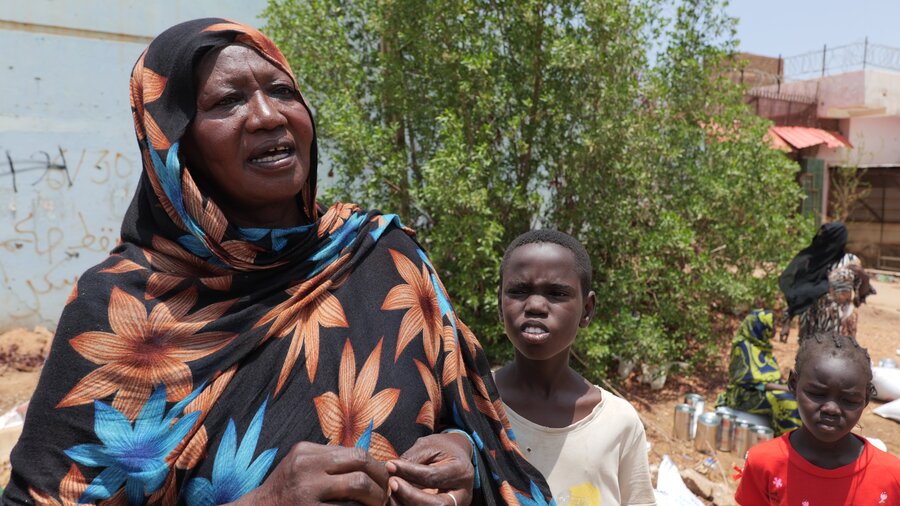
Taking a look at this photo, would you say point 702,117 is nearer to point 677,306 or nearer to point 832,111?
point 677,306

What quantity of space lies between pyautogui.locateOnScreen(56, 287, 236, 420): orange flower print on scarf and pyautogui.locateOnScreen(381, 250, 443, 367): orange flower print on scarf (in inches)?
14.8

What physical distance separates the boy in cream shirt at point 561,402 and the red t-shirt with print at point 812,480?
2.20 ft

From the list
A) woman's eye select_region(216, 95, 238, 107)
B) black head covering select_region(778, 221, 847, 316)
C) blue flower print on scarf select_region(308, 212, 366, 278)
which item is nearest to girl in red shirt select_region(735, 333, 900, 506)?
blue flower print on scarf select_region(308, 212, 366, 278)

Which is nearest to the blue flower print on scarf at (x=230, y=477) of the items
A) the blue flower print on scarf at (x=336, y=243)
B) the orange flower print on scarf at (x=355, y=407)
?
the orange flower print on scarf at (x=355, y=407)

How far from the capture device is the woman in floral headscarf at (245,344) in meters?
1.29

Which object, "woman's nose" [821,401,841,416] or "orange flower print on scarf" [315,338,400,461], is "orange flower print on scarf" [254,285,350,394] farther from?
"woman's nose" [821,401,841,416]

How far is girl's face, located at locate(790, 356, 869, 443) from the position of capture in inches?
90.7

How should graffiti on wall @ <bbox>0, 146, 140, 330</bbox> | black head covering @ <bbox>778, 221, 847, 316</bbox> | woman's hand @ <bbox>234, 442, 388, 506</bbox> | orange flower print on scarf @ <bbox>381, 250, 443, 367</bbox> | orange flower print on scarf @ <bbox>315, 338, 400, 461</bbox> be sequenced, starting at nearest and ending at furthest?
woman's hand @ <bbox>234, 442, 388, 506</bbox> → orange flower print on scarf @ <bbox>315, 338, 400, 461</bbox> → orange flower print on scarf @ <bbox>381, 250, 443, 367</bbox> → black head covering @ <bbox>778, 221, 847, 316</bbox> → graffiti on wall @ <bbox>0, 146, 140, 330</bbox>

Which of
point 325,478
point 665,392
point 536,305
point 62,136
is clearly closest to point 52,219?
point 62,136

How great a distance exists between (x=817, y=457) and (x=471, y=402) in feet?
4.97

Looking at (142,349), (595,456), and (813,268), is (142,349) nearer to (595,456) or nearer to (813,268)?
(595,456)

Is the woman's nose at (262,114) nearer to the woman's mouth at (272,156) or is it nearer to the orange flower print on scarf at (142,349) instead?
the woman's mouth at (272,156)

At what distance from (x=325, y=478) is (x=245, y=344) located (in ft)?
1.22

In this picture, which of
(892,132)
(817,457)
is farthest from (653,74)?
(892,132)
